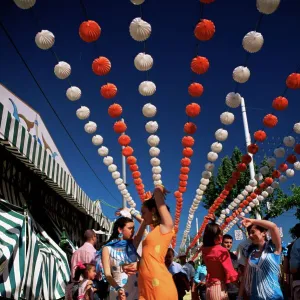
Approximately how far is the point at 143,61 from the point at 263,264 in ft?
14.0

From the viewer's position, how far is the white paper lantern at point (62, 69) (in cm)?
654

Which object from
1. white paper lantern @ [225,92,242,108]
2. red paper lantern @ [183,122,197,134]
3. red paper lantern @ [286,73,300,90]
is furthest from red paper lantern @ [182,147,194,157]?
red paper lantern @ [286,73,300,90]

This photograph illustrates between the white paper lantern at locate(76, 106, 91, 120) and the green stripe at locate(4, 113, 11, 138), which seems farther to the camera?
the white paper lantern at locate(76, 106, 91, 120)

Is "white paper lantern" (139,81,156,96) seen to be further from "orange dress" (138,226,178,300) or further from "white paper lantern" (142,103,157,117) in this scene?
"orange dress" (138,226,178,300)

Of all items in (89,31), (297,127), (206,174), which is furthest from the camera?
(206,174)

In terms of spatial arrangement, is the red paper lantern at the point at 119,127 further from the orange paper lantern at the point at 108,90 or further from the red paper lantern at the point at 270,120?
the red paper lantern at the point at 270,120

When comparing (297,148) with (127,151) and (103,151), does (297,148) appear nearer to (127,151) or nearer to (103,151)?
(127,151)

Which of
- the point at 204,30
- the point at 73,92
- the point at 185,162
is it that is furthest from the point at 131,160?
the point at 204,30

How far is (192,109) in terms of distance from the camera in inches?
323

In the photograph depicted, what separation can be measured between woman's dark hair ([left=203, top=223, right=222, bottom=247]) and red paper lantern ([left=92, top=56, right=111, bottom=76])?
3488 millimetres

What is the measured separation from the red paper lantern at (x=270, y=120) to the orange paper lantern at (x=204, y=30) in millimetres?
3598

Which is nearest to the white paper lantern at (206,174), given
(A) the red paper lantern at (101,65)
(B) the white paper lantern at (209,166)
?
(B) the white paper lantern at (209,166)

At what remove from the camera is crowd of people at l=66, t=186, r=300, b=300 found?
9.57ft

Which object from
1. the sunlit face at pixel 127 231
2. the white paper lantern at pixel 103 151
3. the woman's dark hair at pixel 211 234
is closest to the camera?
the sunlit face at pixel 127 231
